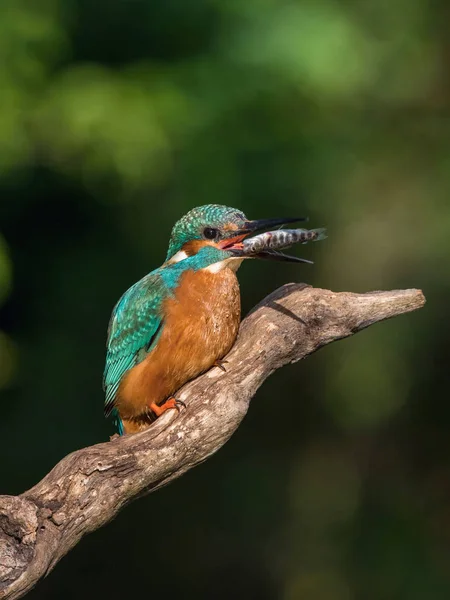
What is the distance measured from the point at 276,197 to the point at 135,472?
10.4ft

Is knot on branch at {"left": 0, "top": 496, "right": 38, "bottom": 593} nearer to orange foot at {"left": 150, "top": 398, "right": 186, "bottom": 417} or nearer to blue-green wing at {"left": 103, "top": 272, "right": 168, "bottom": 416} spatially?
orange foot at {"left": 150, "top": 398, "right": 186, "bottom": 417}

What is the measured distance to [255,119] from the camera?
6.32 m

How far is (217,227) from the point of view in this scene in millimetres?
4098

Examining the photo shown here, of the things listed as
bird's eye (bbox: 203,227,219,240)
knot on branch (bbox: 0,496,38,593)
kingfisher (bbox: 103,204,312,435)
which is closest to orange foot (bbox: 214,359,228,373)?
kingfisher (bbox: 103,204,312,435)

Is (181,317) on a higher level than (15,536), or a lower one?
higher

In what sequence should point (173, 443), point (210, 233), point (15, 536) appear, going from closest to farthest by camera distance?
point (15, 536), point (173, 443), point (210, 233)

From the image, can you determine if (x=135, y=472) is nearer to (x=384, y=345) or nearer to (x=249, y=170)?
(x=249, y=170)

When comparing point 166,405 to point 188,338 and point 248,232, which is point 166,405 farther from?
point 248,232

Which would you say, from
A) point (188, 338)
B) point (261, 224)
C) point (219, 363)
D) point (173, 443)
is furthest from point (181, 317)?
point (173, 443)

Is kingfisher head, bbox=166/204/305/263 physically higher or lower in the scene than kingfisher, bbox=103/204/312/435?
higher

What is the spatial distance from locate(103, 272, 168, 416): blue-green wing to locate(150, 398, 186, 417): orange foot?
0.22 m

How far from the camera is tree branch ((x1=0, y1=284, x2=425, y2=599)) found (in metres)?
3.19

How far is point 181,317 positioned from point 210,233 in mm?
347

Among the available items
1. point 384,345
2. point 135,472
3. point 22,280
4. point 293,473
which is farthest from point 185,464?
point 293,473
